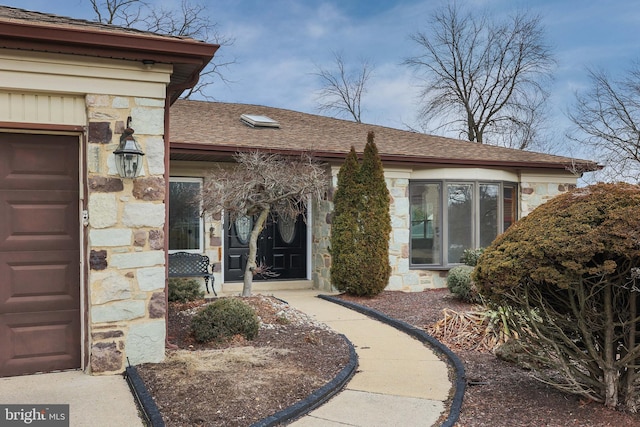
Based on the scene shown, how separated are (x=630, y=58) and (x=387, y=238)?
1663 cm

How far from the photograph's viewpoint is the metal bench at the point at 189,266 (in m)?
9.16

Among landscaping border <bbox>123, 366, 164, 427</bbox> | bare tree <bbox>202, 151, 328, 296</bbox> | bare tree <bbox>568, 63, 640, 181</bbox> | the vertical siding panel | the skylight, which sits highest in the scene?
bare tree <bbox>568, 63, 640, 181</bbox>

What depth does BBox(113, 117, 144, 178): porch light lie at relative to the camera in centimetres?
445

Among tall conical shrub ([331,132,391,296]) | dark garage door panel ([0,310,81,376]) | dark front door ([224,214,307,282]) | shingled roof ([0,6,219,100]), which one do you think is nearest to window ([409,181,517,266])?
tall conical shrub ([331,132,391,296])

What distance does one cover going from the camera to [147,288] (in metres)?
4.68

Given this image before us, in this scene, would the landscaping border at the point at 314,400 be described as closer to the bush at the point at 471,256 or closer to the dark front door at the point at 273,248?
the bush at the point at 471,256

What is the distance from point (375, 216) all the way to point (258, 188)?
2272 millimetres

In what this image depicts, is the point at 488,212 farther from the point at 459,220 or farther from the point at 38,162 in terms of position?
the point at 38,162

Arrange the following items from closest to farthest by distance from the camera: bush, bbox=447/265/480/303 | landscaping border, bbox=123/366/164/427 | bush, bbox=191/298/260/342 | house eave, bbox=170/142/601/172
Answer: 1. landscaping border, bbox=123/366/164/427
2. bush, bbox=191/298/260/342
3. bush, bbox=447/265/480/303
4. house eave, bbox=170/142/601/172

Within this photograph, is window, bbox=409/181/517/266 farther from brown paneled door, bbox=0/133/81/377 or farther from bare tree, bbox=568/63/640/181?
bare tree, bbox=568/63/640/181

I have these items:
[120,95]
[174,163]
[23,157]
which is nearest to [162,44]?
[120,95]

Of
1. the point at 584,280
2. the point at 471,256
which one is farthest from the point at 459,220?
the point at 584,280

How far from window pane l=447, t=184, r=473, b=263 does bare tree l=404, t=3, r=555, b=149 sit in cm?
1498

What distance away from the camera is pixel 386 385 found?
15.1 ft
